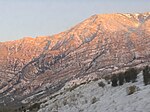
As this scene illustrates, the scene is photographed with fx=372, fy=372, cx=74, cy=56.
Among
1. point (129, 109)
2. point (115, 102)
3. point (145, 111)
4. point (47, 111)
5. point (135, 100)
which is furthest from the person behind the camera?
point (47, 111)

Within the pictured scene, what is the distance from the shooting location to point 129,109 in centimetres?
1733

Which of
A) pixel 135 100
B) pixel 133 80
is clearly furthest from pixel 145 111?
pixel 133 80

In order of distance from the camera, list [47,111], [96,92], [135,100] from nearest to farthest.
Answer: [135,100], [96,92], [47,111]

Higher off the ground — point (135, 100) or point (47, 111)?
point (135, 100)

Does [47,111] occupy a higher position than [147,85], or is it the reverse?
[147,85]

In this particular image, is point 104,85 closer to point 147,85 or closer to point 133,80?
point 133,80

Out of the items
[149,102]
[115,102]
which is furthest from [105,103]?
[149,102]

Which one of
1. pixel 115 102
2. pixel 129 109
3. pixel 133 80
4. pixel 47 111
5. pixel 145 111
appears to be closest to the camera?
pixel 145 111

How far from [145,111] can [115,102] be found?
4137 mm

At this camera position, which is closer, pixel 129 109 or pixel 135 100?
pixel 129 109

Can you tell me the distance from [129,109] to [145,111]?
4.62 feet

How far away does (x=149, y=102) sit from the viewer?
55.6ft

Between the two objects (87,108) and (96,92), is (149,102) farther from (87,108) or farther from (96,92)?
(96,92)

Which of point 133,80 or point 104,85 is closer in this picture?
point 133,80
